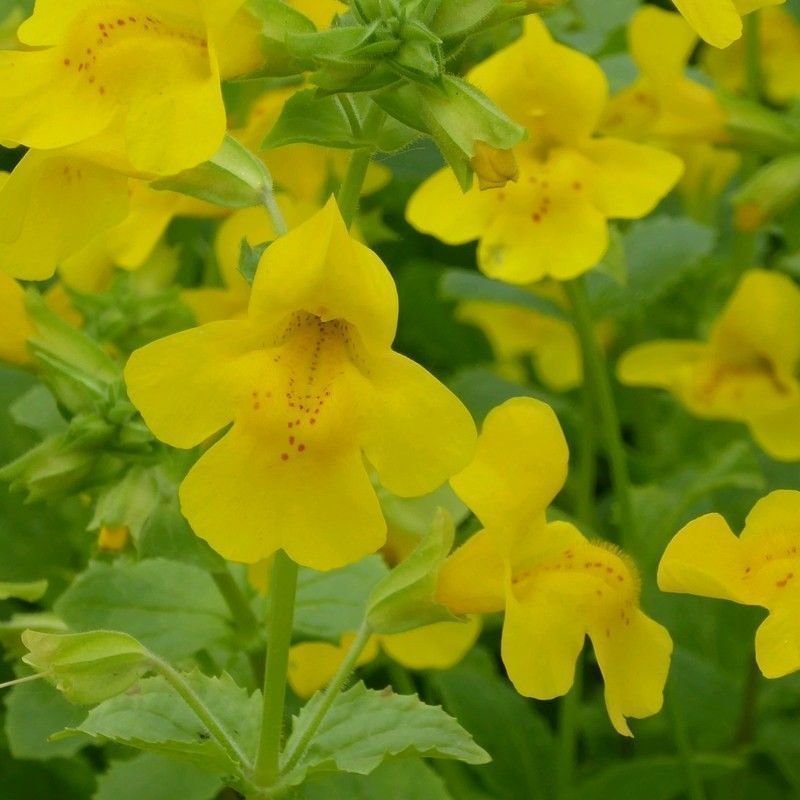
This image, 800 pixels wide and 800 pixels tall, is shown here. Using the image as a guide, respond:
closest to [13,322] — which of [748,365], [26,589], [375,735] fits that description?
[26,589]

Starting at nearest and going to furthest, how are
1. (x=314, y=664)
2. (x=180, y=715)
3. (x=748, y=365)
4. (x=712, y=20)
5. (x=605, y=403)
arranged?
(x=712, y=20) → (x=180, y=715) → (x=314, y=664) → (x=605, y=403) → (x=748, y=365)

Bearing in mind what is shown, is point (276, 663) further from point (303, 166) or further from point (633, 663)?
point (303, 166)

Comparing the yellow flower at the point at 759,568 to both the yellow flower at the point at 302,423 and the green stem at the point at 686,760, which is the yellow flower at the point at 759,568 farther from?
the green stem at the point at 686,760

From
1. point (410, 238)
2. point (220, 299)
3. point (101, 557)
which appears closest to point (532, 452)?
point (101, 557)

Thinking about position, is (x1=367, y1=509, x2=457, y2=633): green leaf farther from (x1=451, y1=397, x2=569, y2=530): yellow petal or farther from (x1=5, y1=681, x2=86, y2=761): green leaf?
(x1=5, y1=681, x2=86, y2=761): green leaf

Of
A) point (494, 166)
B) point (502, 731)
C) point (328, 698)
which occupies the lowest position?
point (502, 731)

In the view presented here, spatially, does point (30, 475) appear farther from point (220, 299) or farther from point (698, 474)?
point (698, 474)

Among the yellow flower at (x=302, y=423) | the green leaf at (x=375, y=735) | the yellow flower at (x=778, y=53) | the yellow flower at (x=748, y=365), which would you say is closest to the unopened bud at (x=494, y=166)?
the yellow flower at (x=302, y=423)
